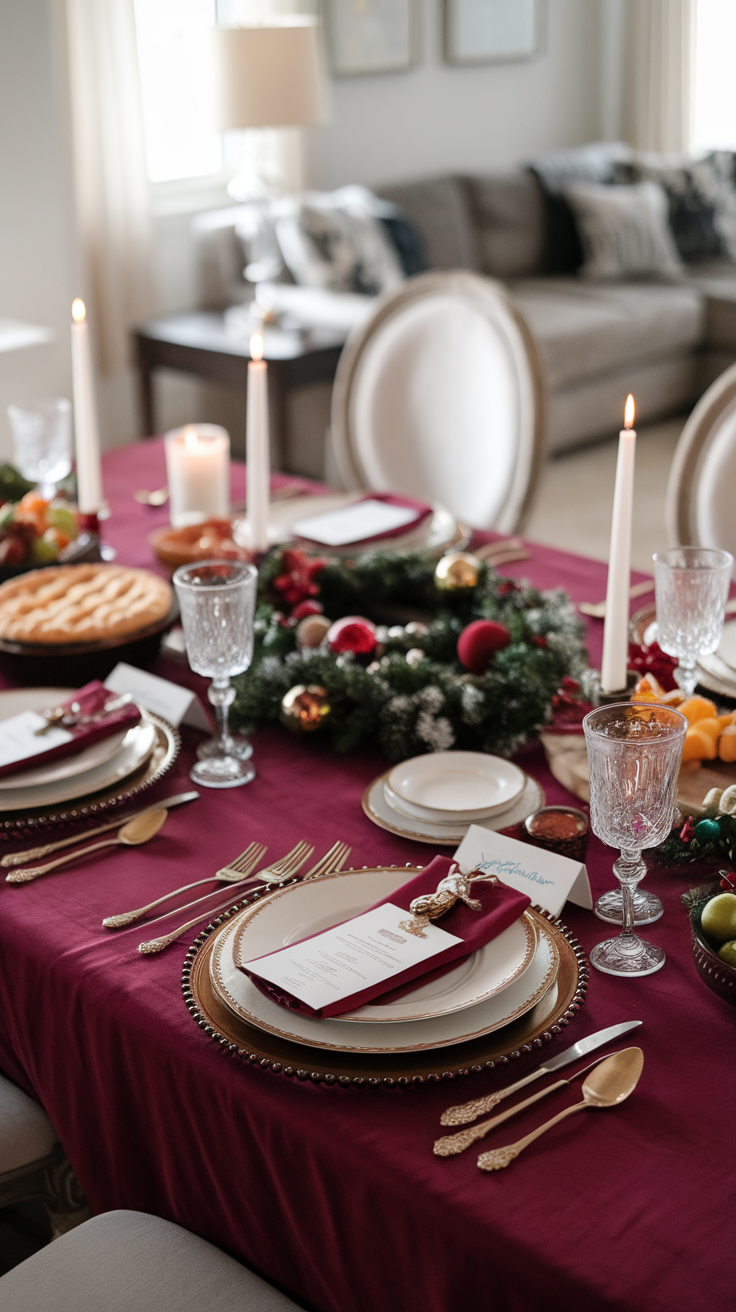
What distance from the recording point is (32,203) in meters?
3.44

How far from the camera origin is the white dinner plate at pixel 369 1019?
0.82 meters

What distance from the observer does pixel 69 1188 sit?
3.90ft

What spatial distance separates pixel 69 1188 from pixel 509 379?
4.75ft

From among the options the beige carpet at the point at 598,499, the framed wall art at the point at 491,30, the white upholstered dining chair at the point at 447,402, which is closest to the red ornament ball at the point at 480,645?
the white upholstered dining chair at the point at 447,402

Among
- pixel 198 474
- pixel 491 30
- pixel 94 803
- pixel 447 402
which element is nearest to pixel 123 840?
pixel 94 803

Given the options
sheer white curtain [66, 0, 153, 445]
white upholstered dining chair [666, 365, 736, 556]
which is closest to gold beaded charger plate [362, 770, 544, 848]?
white upholstered dining chair [666, 365, 736, 556]

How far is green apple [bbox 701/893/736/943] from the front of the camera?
0.87m

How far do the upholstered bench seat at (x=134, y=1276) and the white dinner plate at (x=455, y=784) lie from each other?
398 mm

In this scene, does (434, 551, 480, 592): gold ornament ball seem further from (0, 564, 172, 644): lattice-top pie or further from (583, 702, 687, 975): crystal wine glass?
(583, 702, 687, 975): crystal wine glass

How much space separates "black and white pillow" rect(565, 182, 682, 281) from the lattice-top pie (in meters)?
4.45

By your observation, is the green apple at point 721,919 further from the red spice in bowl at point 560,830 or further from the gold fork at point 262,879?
the gold fork at point 262,879

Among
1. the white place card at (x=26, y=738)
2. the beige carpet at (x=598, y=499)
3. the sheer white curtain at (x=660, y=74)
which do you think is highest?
the sheer white curtain at (x=660, y=74)

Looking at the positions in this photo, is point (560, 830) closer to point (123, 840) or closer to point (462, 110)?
point (123, 840)

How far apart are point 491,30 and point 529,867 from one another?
5763mm
